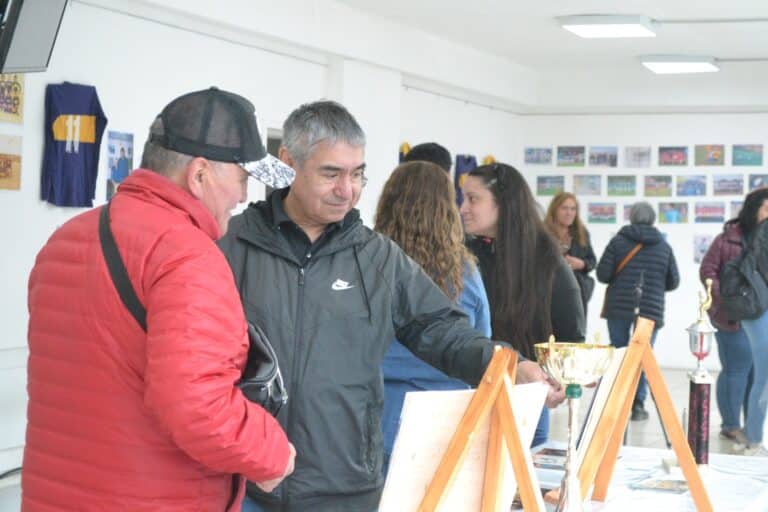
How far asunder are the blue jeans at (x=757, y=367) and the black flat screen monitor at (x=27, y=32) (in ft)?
15.0

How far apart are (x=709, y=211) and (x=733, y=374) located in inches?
203

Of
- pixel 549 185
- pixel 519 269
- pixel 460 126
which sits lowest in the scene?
pixel 519 269

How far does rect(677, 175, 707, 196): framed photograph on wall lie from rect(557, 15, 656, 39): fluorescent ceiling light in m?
3.24

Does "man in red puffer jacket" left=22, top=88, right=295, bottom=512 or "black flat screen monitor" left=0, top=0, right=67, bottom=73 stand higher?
"black flat screen monitor" left=0, top=0, right=67, bottom=73

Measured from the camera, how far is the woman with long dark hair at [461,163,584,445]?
4.26 m

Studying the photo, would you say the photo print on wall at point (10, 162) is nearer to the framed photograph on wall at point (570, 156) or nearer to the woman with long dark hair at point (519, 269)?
the woman with long dark hair at point (519, 269)

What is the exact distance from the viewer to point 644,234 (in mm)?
8992

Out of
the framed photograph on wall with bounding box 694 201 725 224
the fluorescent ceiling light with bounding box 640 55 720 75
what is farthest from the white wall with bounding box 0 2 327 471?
the framed photograph on wall with bounding box 694 201 725 224

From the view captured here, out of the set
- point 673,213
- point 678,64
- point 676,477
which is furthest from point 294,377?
point 673,213

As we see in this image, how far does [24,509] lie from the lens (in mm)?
2260

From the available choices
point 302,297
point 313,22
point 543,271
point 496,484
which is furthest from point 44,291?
point 313,22

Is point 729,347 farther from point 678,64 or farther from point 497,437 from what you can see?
point 497,437

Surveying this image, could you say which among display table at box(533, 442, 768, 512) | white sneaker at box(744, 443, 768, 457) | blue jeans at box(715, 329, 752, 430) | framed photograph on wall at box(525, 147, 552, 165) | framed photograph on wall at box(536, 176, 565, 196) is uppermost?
framed photograph on wall at box(525, 147, 552, 165)

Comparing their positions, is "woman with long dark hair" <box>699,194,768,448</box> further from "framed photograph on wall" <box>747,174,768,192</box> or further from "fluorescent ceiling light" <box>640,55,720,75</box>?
"framed photograph on wall" <box>747,174,768,192</box>
